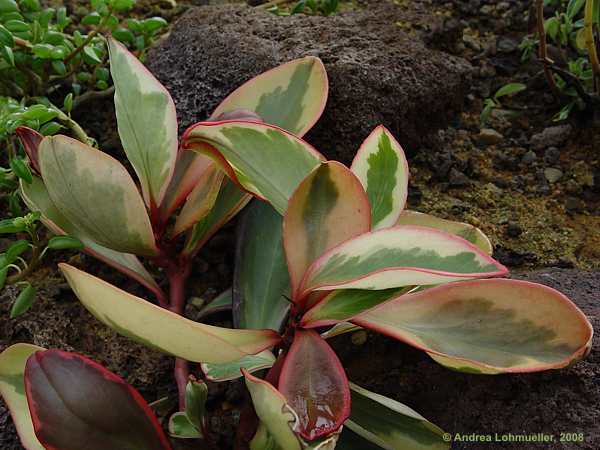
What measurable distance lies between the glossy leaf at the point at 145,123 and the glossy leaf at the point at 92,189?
7cm

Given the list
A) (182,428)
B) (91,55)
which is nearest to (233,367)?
(182,428)

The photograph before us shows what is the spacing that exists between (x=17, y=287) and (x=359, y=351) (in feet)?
1.78

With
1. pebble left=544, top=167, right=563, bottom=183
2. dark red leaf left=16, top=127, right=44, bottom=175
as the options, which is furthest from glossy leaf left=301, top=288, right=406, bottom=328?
pebble left=544, top=167, right=563, bottom=183

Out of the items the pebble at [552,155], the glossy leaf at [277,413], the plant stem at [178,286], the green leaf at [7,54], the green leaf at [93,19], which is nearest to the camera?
the glossy leaf at [277,413]

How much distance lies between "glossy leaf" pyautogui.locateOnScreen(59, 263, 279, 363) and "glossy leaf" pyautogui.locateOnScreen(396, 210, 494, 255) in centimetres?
38

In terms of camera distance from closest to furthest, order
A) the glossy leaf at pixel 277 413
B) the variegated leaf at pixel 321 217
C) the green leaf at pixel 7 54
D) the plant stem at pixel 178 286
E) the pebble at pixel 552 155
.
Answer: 1. the glossy leaf at pixel 277 413
2. the variegated leaf at pixel 321 217
3. the plant stem at pixel 178 286
4. the green leaf at pixel 7 54
5. the pebble at pixel 552 155

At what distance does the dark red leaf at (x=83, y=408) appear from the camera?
75 cm

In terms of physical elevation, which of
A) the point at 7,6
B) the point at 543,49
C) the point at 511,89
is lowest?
the point at 511,89

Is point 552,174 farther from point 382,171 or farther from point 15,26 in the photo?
point 15,26

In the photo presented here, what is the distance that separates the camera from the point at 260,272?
989mm

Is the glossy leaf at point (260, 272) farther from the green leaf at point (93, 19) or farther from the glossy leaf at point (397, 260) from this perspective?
the green leaf at point (93, 19)

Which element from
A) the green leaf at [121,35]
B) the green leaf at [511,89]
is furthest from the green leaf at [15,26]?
the green leaf at [511,89]

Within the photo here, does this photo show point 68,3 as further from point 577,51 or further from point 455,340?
point 455,340

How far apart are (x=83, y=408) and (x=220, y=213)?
370 millimetres
